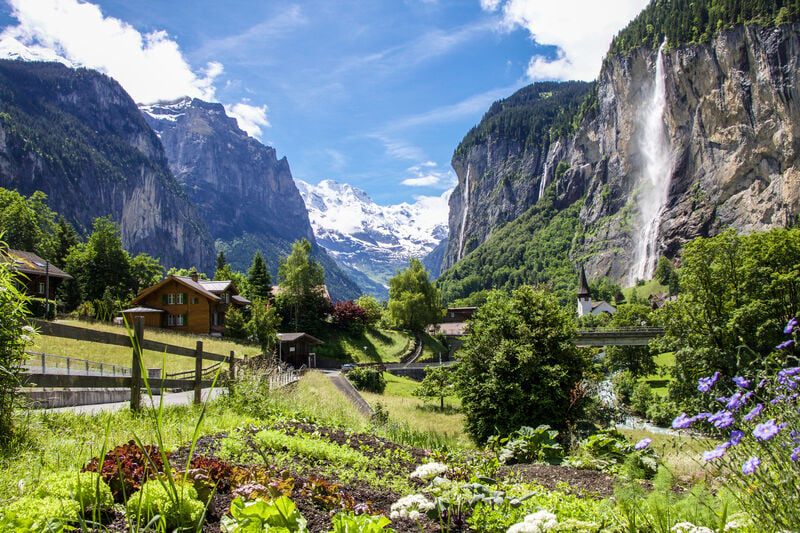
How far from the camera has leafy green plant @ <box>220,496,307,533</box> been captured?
9.75ft

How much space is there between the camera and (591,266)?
160m

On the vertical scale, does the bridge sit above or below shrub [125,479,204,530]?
below

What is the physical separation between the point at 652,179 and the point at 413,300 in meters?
114

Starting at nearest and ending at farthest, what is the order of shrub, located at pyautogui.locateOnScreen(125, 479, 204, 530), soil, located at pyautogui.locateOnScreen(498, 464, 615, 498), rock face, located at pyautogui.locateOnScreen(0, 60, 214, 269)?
1. shrub, located at pyautogui.locateOnScreen(125, 479, 204, 530)
2. soil, located at pyautogui.locateOnScreen(498, 464, 615, 498)
3. rock face, located at pyautogui.locateOnScreen(0, 60, 214, 269)

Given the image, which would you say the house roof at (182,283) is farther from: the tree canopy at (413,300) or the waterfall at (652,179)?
the waterfall at (652,179)

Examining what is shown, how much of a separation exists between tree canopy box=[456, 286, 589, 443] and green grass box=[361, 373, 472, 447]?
96.5 inches

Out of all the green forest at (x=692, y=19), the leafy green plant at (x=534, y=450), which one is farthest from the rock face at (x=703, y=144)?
the leafy green plant at (x=534, y=450)

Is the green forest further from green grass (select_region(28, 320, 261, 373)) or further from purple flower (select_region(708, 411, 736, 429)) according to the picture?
purple flower (select_region(708, 411, 736, 429))

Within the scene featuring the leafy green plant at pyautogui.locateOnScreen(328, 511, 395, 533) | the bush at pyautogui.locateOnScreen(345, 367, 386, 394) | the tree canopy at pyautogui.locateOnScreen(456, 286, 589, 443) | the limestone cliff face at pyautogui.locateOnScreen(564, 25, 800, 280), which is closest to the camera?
the leafy green plant at pyautogui.locateOnScreen(328, 511, 395, 533)

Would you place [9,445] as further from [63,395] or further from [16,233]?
[16,233]

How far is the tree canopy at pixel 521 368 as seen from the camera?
16328 mm

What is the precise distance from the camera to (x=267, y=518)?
301 centimetres

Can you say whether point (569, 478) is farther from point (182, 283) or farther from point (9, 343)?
point (182, 283)

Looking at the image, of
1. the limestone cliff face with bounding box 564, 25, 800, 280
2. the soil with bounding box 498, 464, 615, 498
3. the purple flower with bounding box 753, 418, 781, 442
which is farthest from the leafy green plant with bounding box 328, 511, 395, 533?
the limestone cliff face with bounding box 564, 25, 800, 280
